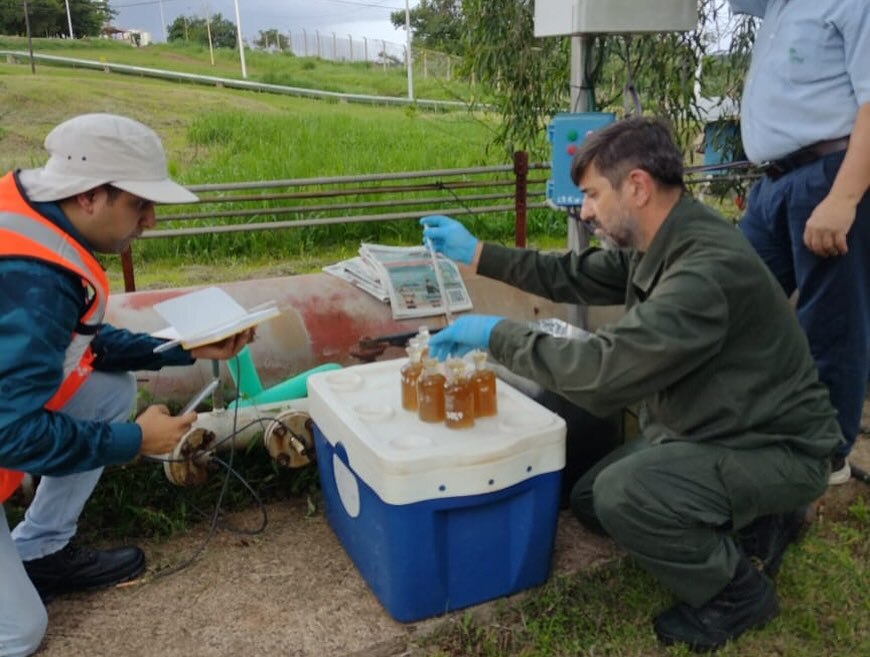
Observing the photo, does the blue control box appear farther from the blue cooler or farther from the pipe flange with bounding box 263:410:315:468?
the pipe flange with bounding box 263:410:315:468

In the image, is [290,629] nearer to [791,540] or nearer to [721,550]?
[721,550]

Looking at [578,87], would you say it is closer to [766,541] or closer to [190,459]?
[766,541]

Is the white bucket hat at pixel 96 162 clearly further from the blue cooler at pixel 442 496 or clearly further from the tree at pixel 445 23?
the tree at pixel 445 23

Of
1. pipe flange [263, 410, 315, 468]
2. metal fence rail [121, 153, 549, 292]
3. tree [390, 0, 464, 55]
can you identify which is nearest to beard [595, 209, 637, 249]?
pipe flange [263, 410, 315, 468]

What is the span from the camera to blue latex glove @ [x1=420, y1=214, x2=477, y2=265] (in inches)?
→ 105

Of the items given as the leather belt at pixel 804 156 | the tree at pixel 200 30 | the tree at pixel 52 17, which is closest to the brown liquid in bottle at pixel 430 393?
the leather belt at pixel 804 156

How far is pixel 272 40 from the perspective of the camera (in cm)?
4119

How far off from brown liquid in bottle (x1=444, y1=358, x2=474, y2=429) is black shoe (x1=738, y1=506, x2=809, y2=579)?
89 centimetres

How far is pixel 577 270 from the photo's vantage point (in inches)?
102

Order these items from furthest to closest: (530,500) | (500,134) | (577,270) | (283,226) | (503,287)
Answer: (283,226) < (500,134) < (503,287) < (577,270) < (530,500)

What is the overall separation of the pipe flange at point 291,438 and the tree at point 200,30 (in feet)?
145

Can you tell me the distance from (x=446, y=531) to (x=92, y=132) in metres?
1.30

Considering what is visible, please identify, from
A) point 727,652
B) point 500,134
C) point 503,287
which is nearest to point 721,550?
point 727,652

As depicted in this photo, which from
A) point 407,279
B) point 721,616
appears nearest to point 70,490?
point 407,279
